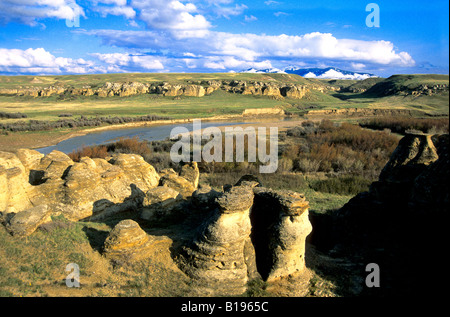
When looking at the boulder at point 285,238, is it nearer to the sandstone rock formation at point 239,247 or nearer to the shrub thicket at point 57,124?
the sandstone rock formation at point 239,247

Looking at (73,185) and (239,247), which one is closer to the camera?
(239,247)

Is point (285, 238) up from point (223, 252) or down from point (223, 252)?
up

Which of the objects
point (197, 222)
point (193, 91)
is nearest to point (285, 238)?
point (197, 222)

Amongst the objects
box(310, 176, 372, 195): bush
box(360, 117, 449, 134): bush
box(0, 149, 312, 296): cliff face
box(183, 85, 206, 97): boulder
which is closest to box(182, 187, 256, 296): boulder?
box(0, 149, 312, 296): cliff face

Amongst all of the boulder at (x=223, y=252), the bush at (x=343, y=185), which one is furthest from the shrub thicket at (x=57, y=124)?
the boulder at (x=223, y=252)

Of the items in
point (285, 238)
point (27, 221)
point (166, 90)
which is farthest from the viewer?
point (166, 90)

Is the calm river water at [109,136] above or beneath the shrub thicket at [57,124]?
beneath

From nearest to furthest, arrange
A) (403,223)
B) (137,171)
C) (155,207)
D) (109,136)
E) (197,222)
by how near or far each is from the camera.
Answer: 1. (403,223)
2. (197,222)
3. (155,207)
4. (137,171)
5. (109,136)

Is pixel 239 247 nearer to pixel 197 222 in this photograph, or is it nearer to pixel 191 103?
pixel 197 222

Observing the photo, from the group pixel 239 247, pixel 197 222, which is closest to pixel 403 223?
pixel 239 247

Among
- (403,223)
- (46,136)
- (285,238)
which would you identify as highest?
(46,136)

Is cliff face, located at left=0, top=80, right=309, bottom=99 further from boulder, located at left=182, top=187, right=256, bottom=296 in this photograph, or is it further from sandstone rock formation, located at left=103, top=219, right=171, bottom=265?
boulder, located at left=182, top=187, right=256, bottom=296

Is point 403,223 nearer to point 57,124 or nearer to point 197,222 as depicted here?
point 197,222

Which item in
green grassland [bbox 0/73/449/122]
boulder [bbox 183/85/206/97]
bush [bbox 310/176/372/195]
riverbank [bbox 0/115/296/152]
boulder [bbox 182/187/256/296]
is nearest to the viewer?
boulder [bbox 182/187/256/296]
